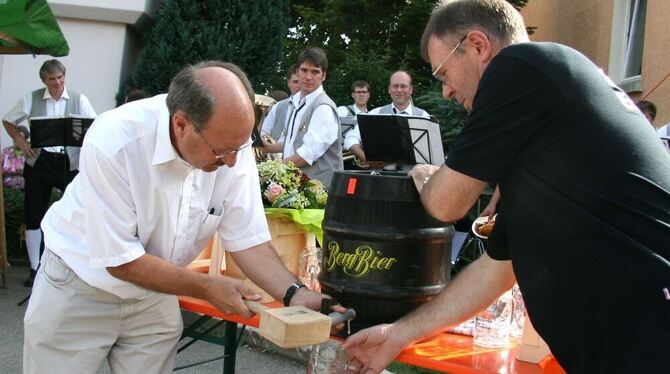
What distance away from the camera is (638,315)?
57.1 inches

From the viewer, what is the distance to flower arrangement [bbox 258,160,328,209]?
2951 millimetres

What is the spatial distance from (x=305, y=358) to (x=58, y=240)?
2.85 metres

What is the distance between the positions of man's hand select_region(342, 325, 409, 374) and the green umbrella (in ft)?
15.9

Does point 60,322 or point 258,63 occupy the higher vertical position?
point 258,63

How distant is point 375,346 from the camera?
2.08m

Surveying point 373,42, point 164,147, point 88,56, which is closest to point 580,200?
point 164,147

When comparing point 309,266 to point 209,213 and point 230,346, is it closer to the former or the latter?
point 209,213

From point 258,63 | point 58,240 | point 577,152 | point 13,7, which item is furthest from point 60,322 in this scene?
point 258,63

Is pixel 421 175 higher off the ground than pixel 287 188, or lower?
higher

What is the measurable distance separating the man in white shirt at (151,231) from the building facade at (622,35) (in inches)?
254

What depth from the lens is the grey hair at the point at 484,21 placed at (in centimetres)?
183

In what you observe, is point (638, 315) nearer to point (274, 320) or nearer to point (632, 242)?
point (632, 242)

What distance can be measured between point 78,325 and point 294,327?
0.99m

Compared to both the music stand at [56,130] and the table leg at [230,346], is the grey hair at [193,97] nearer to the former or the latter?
the table leg at [230,346]
